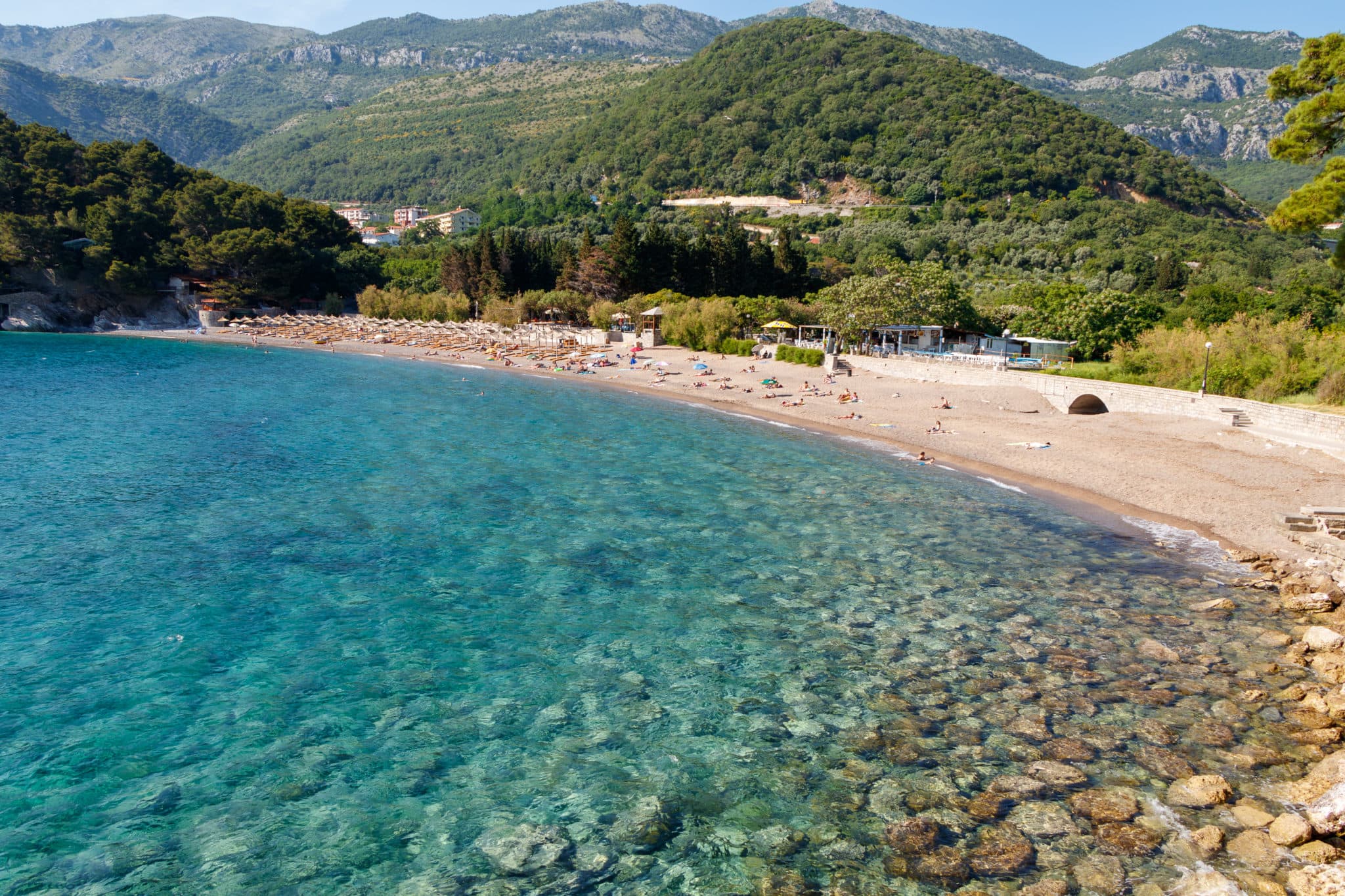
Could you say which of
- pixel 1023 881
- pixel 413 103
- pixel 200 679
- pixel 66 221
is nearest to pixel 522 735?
pixel 200 679

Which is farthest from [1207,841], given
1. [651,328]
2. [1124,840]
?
[651,328]

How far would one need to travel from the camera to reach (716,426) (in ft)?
89.7

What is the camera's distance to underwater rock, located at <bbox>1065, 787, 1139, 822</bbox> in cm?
701

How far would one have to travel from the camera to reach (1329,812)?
667 cm

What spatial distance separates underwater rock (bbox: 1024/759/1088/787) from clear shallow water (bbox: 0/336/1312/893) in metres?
0.16

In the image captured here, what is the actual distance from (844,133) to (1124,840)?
369ft

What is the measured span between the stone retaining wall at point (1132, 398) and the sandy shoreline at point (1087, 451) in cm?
48

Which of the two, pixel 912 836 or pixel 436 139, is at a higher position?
pixel 436 139

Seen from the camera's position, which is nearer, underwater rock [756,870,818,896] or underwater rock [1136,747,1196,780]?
underwater rock [756,870,818,896]

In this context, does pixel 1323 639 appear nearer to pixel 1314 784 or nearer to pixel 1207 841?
pixel 1314 784

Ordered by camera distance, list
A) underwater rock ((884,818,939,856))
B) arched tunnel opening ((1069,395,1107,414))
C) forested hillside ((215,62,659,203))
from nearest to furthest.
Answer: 1. underwater rock ((884,818,939,856))
2. arched tunnel opening ((1069,395,1107,414))
3. forested hillside ((215,62,659,203))

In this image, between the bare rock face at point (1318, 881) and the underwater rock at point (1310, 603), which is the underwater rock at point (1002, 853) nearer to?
the bare rock face at point (1318, 881)

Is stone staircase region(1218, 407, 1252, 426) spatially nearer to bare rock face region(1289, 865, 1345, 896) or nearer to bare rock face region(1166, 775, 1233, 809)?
bare rock face region(1166, 775, 1233, 809)

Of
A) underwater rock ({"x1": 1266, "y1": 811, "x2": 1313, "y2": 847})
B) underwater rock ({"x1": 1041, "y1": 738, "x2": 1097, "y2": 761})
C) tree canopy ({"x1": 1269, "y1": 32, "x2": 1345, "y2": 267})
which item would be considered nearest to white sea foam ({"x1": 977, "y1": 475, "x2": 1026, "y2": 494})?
tree canopy ({"x1": 1269, "y1": 32, "x2": 1345, "y2": 267})
